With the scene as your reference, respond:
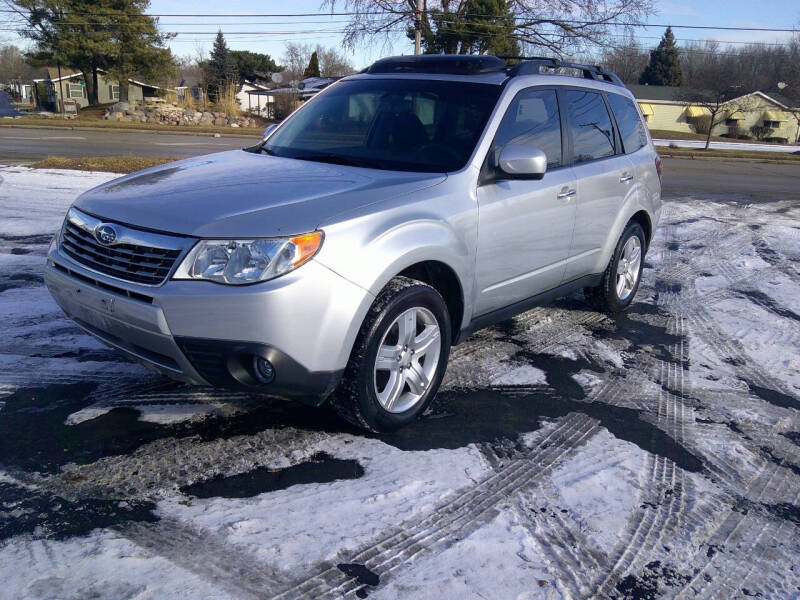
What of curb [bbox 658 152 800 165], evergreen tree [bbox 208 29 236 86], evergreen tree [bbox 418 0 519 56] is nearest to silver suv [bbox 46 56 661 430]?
curb [bbox 658 152 800 165]

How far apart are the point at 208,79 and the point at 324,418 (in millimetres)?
59279

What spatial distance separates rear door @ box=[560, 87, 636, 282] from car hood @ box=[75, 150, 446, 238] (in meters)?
1.53

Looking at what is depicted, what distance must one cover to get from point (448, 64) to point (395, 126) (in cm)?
65

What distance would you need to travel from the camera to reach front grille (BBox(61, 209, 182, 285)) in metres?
3.02

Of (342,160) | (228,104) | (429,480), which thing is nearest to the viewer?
(429,480)

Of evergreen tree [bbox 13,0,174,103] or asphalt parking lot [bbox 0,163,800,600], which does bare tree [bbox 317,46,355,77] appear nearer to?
evergreen tree [bbox 13,0,174,103]

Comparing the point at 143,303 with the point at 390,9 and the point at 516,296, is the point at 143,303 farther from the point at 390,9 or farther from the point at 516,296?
the point at 390,9

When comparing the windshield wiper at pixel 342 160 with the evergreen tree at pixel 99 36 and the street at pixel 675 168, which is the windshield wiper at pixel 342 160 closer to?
the street at pixel 675 168

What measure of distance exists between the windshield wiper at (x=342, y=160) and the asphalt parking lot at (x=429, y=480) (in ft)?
4.63

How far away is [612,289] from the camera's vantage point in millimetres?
5695

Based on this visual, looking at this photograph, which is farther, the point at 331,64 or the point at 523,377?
the point at 331,64

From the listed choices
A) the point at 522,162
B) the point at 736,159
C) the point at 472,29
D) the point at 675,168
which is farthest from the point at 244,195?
the point at 472,29

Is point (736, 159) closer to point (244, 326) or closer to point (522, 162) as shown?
point (522, 162)

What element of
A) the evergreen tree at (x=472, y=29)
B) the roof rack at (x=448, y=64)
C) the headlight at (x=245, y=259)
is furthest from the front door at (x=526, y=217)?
the evergreen tree at (x=472, y=29)
